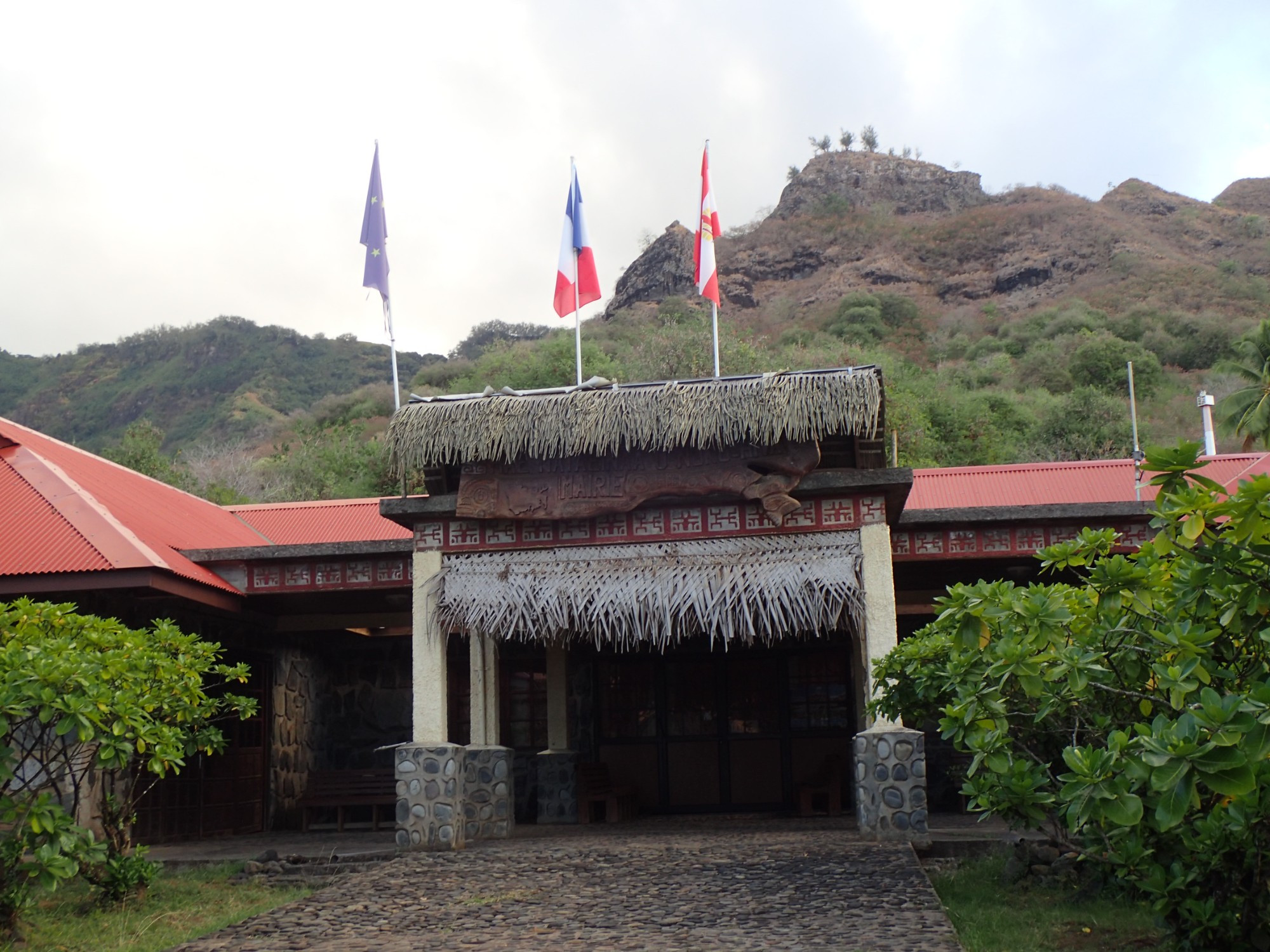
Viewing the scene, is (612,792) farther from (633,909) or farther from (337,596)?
(633,909)

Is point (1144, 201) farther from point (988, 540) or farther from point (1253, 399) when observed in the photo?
point (988, 540)

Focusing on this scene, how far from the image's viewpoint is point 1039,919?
6578 mm

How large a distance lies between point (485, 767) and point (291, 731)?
3465 millimetres

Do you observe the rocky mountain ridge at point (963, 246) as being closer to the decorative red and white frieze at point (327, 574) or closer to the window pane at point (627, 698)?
the window pane at point (627, 698)

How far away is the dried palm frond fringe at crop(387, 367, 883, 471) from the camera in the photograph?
8.90m

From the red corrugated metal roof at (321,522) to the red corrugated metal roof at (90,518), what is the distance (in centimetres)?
81

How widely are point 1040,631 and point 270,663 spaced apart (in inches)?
369

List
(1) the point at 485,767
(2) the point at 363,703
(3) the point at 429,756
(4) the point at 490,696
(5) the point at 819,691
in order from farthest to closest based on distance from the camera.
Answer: (2) the point at 363,703, (5) the point at 819,691, (4) the point at 490,696, (1) the point at 485,767, (3) the point at 429,756

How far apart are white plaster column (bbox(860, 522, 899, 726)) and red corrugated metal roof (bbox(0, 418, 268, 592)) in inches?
220

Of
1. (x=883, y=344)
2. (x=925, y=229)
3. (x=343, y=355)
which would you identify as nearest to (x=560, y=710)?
(x=883, y=344)

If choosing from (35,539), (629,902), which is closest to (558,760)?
(35,539)

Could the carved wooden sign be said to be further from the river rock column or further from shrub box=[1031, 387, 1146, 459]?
shrub box=[1031, 387, 1146, 459]

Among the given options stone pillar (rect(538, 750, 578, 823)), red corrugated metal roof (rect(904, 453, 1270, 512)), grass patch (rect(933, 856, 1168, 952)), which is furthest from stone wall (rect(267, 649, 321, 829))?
grass patch (rect(933, 856, 1168, 952))

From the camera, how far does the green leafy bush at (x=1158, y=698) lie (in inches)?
149
